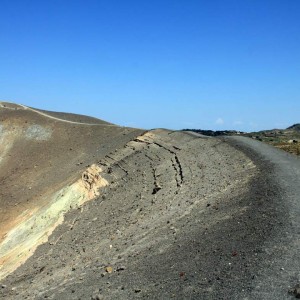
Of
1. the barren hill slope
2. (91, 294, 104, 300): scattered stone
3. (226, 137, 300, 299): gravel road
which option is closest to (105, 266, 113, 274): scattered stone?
the barren hill slope

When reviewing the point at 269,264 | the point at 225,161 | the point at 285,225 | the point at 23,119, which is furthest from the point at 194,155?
the point at 23,119

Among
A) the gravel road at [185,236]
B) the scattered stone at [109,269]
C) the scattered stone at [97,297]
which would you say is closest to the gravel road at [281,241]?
the gravel road at [185,236]

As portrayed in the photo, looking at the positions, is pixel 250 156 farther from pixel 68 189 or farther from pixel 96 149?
pixel 96 149

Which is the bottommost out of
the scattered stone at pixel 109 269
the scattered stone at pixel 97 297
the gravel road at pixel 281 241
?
the scattered stone at pixel 97 297

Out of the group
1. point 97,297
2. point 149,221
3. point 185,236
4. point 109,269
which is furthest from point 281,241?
point 149,221

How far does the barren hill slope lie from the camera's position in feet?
37.7

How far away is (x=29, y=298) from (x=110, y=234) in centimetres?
625

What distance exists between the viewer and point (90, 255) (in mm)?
17938

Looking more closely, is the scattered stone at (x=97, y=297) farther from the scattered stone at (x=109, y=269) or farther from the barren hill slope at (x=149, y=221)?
the scattered stone at (x=109, y=269)

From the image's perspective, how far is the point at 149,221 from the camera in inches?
776

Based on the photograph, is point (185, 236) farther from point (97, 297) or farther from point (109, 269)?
point (97, 297)

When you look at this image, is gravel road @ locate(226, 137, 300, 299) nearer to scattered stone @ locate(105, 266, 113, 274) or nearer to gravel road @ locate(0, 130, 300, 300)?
gravel road @ locate(0, 130, 300, 300)

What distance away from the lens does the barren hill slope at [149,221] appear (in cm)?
1150

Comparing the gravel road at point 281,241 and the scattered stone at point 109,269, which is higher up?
the gravel road at point 281,241
